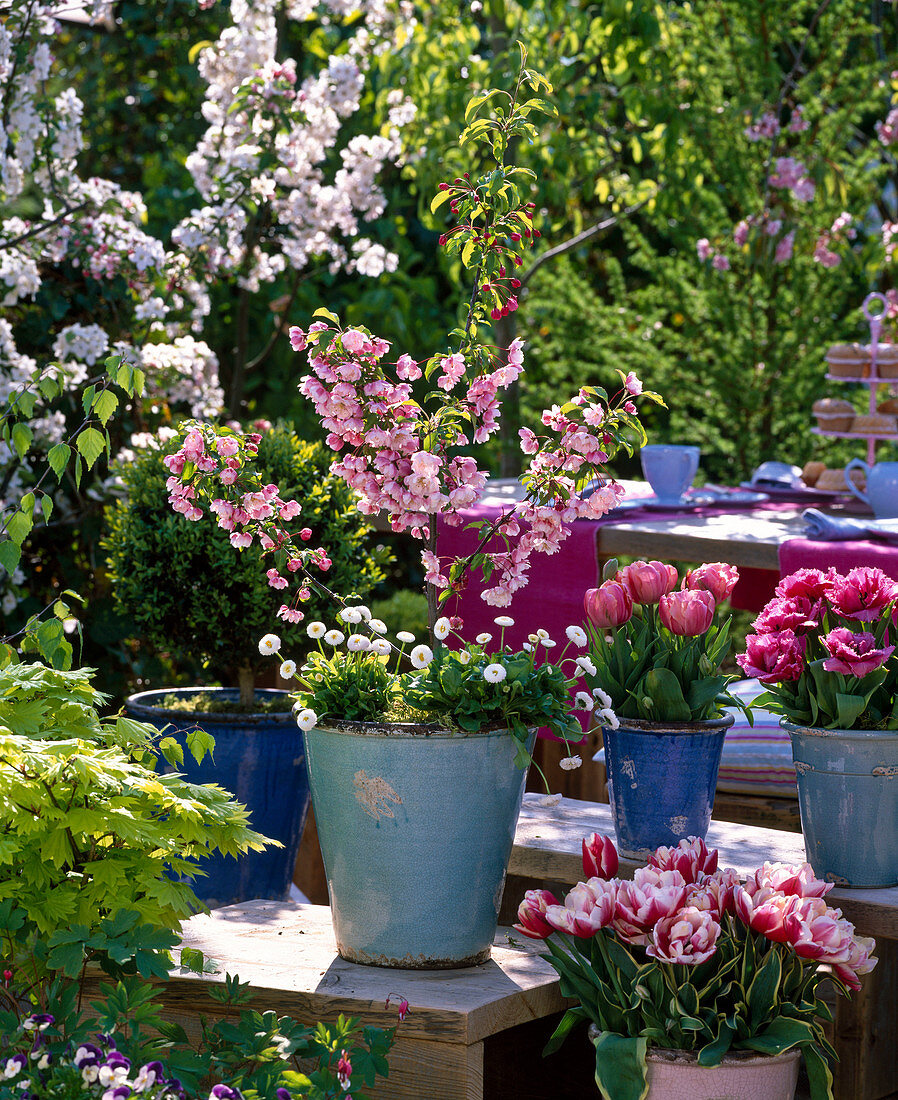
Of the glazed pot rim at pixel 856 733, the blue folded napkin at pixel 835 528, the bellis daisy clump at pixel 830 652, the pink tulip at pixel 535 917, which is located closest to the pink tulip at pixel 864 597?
the bellis daisy clump at pixel 830 652

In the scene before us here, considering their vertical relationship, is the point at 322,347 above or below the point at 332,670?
above

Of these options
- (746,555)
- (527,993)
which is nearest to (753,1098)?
(527,993)

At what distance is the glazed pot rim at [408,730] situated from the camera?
5.72 ft

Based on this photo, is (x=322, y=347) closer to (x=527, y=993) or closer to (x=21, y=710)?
(x=21, y=710)

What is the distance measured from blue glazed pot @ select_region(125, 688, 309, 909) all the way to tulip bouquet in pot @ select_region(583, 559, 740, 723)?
3.08 feet

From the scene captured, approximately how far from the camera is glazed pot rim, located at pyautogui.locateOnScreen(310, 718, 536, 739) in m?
1.74

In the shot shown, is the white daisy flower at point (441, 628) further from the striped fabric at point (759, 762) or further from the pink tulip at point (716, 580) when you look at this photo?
the striped fabric at point (759, 762)

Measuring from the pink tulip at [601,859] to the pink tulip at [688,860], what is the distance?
50 mm

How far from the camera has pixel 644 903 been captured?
1.62 metres

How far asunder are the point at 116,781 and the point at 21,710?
0.28 metres

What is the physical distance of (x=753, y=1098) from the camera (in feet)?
5.23

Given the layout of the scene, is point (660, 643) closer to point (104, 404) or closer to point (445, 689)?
point (445, 689)

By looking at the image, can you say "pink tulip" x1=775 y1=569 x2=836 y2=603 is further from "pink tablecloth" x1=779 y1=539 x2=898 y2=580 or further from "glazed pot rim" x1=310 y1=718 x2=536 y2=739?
"pink tablecloth" x1=779 y1=539 x2=898 y2=580

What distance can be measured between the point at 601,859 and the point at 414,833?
0.25 meters
